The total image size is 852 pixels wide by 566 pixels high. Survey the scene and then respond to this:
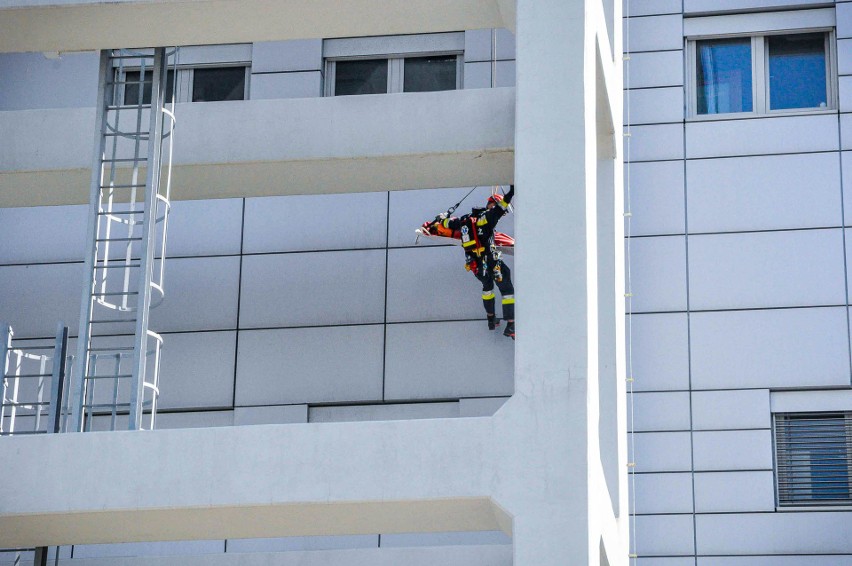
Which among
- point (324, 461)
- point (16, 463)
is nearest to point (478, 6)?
point (324, 461)

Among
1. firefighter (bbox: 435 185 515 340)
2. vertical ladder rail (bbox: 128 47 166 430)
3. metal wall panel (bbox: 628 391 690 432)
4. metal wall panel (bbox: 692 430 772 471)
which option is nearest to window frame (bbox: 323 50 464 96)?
firefighter (bbox: 435 185 515 340)

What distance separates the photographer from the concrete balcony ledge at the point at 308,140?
14422mm

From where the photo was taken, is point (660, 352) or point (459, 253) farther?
point (459, 253)

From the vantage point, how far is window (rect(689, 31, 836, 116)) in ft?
54.5

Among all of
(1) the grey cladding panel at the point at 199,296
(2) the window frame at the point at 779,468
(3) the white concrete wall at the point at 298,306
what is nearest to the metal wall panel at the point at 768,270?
(2) the window frame at the point at 779,468

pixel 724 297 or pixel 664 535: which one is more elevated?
pixel 724 297

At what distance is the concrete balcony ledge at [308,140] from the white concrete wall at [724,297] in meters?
2.40

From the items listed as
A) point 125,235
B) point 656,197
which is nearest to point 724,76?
point 656,197

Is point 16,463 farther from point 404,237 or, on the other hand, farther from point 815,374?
point 815,374

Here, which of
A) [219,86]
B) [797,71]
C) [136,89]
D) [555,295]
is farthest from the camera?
[136,89]

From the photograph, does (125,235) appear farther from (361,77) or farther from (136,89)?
(361,77)

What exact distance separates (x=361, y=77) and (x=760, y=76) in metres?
4.59

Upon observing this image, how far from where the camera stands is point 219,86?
57.7ft

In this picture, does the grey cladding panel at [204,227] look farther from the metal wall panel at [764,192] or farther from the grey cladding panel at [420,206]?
the metal wall panel at [764,192]
